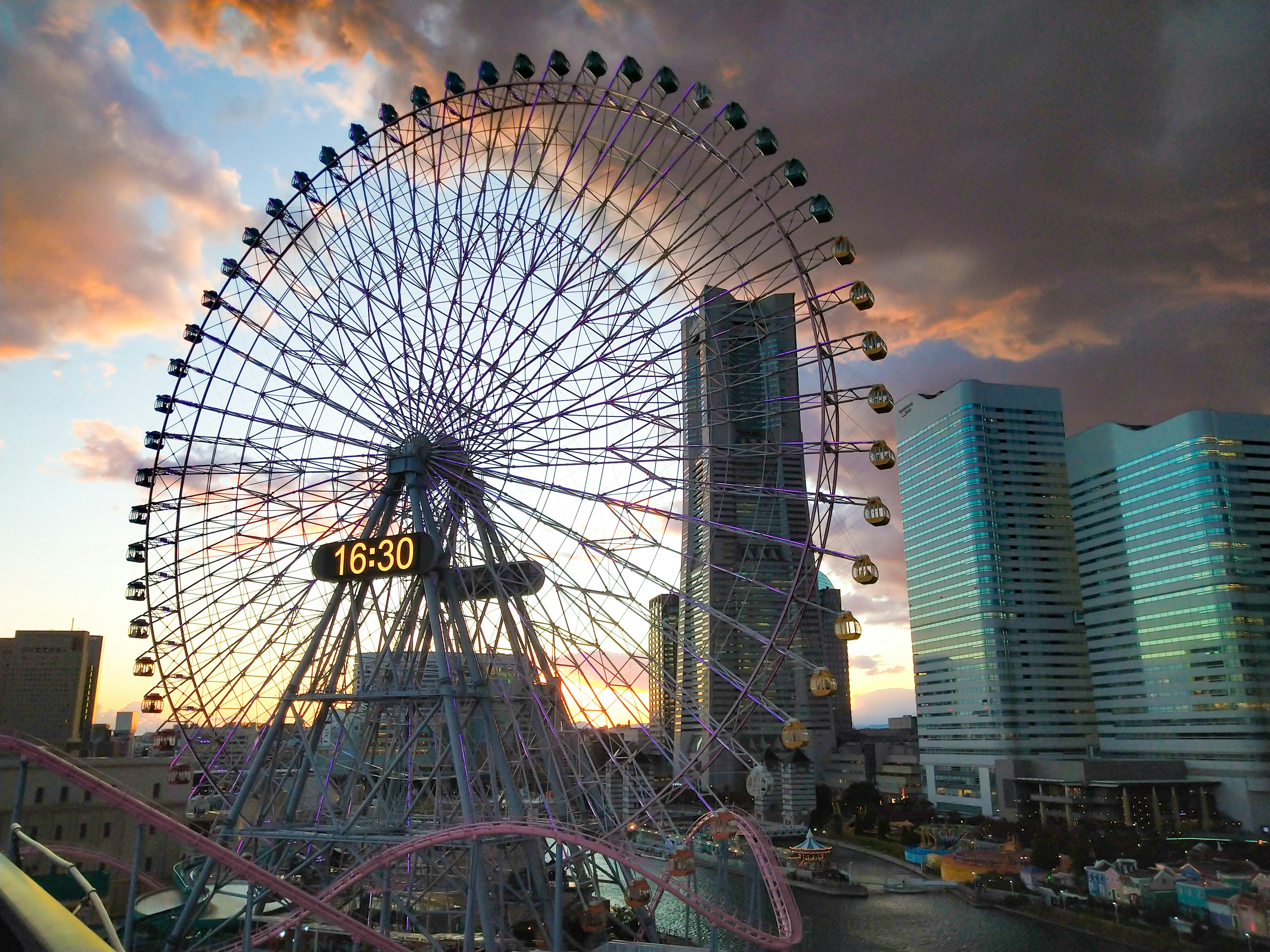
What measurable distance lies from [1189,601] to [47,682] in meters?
164

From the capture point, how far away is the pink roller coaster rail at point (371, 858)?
20.3 meters

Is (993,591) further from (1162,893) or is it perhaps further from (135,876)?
(135,876)

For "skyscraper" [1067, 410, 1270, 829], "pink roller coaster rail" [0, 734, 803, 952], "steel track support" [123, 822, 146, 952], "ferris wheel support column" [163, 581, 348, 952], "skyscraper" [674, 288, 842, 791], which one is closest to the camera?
"steel track support" [123, 822, 146, 952]

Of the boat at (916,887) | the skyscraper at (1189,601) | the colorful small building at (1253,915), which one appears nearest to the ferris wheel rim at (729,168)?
the colorful small building at (1253,915)

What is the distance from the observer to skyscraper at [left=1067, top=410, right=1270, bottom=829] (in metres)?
90.1

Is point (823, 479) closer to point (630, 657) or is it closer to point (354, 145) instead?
point (630, 657)

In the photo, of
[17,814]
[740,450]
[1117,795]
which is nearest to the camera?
[17,814]

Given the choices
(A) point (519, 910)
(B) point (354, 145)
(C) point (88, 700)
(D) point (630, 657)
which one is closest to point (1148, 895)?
(A) point (519, 910)

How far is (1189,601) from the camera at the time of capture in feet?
325

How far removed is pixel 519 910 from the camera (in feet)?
115

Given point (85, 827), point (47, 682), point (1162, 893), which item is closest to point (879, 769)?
point (1162, 893)

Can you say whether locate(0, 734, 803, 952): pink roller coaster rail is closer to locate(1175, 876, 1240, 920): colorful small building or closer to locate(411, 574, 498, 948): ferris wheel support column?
locate(411, 574, 498, 948): ferris wheel support column

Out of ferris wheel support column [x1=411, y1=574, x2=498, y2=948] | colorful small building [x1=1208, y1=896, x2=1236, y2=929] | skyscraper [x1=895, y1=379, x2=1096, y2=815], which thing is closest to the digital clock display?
ferris wheel support column [x1=411, y1=574, x2=498, y2=948]

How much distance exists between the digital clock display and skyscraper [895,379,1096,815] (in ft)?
312
